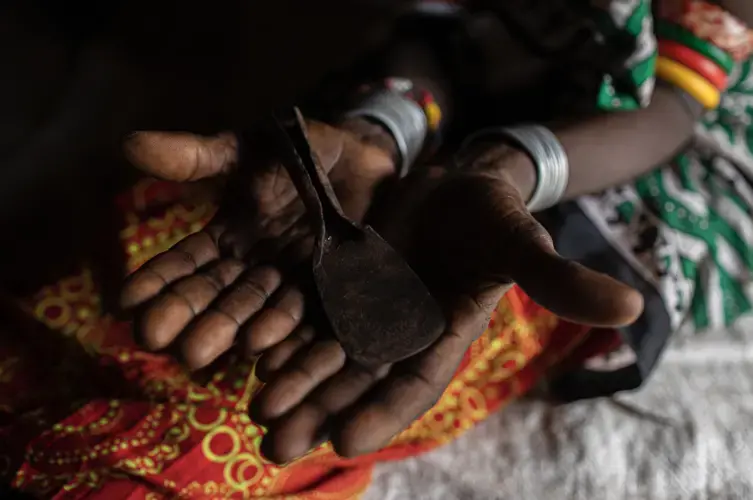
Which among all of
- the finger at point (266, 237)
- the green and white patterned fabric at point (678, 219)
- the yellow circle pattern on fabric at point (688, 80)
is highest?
the finger at point (266, 237)

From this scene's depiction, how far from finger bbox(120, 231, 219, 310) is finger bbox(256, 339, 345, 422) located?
0.10 m

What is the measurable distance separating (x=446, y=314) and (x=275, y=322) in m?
0.11

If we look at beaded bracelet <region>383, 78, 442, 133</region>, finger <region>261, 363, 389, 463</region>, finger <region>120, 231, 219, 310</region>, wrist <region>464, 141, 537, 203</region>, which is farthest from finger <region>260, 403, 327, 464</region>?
beaded bracelet <region>383, 78, 442, 133</region>

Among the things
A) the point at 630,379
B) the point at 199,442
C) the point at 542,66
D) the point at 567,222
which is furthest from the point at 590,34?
the point at 199,442

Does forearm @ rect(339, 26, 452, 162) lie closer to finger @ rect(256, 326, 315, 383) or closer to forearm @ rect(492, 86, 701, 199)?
forearm @ rect(492, 86, 701, 199)

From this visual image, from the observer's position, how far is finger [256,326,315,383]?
1.41 ft

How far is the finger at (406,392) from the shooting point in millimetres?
393

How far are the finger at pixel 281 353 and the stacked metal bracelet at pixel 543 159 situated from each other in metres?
0.24

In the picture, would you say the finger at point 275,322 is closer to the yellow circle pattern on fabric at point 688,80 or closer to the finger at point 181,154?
the finger at point 181,154

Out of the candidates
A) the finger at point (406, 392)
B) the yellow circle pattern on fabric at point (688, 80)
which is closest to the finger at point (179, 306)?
the finger at point (406, 392)

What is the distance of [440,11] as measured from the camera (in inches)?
32.3

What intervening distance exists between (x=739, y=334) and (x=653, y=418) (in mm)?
156

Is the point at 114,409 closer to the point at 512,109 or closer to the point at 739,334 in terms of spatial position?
the point at 512,109

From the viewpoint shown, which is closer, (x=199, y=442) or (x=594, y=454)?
(x=199, y=442)
